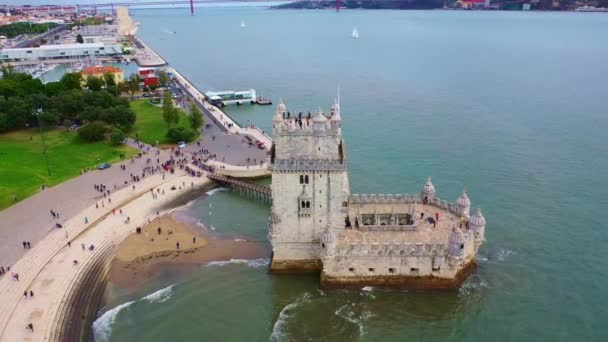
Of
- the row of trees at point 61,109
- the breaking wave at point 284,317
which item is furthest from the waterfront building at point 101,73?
the breaking wave at point 284,317

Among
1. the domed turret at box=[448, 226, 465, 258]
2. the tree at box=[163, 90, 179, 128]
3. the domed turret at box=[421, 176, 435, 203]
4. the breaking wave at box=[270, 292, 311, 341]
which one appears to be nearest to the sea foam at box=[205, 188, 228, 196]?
the breaking wave at box=[270, 292, 311, 341]

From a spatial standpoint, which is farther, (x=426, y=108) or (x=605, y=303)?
(x=426, y=108)

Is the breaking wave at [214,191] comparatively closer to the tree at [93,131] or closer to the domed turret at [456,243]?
the tree at [93,131]

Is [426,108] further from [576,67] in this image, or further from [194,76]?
[194,76]

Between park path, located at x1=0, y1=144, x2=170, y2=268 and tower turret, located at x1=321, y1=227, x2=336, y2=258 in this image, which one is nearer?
tower turret, located at x1=321, y1=227, x2=336, y2=258

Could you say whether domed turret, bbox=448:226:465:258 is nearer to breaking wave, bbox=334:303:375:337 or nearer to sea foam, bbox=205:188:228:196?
breaking wave, bbox=334:303:375:337

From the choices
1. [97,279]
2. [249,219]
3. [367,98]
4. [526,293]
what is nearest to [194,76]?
[367,98]

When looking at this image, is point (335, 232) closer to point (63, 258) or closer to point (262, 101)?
point (63, 258)
